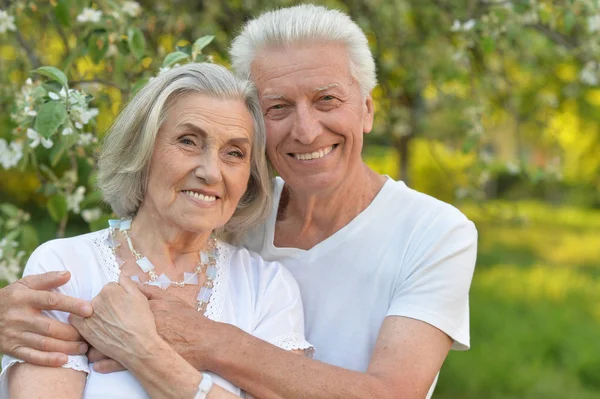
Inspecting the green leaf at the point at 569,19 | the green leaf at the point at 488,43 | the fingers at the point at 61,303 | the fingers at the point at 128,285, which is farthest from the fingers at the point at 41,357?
the green leaf at the point at 569,19

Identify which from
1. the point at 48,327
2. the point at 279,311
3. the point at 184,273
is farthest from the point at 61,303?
the point at 279,311

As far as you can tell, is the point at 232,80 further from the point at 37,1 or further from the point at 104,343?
the point at 37,1

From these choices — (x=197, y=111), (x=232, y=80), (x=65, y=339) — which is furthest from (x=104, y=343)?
(x=232, y=80)

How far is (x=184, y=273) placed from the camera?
2.55 meters

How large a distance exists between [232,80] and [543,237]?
36.5ft

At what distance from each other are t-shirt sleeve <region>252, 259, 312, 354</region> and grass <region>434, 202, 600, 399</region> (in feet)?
7.39

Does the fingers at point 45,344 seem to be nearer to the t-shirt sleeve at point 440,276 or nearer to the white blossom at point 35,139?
the white blossom at point 35,139

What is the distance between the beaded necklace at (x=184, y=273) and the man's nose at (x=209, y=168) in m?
0.33

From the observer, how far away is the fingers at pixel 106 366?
7.42 feet

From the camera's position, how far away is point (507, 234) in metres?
12.9

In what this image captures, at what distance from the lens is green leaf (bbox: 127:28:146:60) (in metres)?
2.96

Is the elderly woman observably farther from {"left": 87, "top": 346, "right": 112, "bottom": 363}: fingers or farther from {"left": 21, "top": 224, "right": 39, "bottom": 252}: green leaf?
{"left": 21, "top": 224, "right": 39, "bottom": 252}: green leaf

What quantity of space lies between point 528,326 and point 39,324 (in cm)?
579

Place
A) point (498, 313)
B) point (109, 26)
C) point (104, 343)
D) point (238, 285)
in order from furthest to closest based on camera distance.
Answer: point (498, 313) < point (109, 26) < point (238, 285) < point (104, 343)
